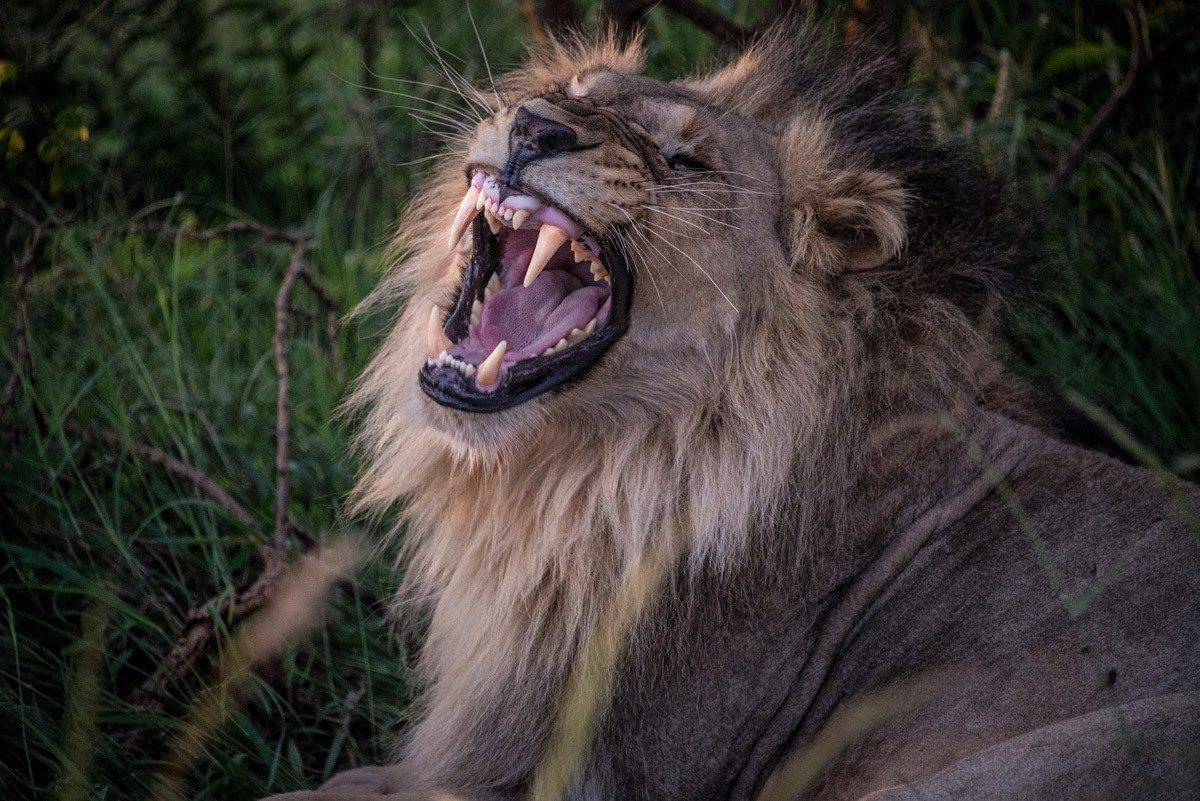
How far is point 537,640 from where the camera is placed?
8.94 feet

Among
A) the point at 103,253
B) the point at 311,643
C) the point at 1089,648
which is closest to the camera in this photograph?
the point at 1089,648

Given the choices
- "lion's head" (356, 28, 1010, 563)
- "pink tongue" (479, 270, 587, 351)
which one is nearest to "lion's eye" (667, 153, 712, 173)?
"lion's head" (356, 28, 1010, 563)

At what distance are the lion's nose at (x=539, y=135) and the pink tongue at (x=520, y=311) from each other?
0.40 meters

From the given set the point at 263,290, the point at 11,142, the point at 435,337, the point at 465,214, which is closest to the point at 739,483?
the point at 435,337

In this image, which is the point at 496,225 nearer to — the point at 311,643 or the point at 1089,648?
the point at 311,643

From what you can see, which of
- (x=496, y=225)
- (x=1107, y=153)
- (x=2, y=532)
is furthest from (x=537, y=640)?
(x=1107, y=153)

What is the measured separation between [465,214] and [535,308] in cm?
28

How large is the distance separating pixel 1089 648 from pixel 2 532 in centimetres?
279

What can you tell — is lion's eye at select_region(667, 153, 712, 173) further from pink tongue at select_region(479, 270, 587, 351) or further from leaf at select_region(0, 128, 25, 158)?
leaf at select_region(0, 128, 25, 158)

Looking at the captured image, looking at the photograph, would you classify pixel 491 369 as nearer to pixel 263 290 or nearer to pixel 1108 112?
pixel 263 290

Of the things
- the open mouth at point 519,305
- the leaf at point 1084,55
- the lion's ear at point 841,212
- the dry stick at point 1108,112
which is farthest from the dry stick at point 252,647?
the leaf at point 1084,55

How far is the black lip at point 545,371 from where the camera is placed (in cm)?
268

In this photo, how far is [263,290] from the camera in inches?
176

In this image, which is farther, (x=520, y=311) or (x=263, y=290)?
(x=263, y=290)
